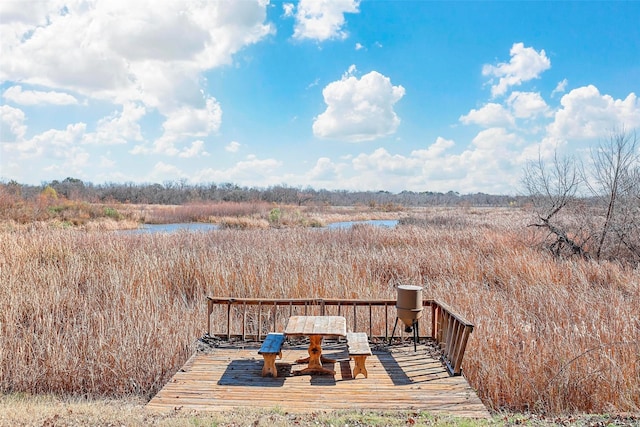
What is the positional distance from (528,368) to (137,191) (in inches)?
2651

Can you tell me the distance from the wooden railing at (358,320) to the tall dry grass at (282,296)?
47 cm

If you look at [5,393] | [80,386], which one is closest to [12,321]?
[5,393]

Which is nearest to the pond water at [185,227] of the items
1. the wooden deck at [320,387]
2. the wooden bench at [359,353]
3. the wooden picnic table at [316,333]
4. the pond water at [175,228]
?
the pond water at [175,228]

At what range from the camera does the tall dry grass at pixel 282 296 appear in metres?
5.30

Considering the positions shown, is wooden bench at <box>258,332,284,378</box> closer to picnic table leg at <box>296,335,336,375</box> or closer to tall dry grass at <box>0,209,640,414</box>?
picnic table leg at <box>296,335,336,375</box>

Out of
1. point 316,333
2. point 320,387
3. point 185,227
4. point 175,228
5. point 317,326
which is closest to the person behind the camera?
point 320,387

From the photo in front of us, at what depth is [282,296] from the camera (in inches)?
332

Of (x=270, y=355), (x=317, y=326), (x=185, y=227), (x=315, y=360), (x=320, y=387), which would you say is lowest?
(x=320, y=387)

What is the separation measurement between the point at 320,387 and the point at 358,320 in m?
2.90

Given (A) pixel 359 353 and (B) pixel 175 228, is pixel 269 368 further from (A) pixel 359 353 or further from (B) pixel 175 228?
(B) pixel 175 228

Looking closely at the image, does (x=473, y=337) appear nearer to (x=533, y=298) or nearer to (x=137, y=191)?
(x=533, y=298)

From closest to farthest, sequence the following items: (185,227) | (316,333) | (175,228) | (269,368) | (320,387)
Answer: (320,387) → (316,333) → (269,368) → (185,227) → (175,228)

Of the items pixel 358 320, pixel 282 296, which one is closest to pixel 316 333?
pixel 358 320

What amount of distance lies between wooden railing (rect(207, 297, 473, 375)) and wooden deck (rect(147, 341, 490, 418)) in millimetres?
390
